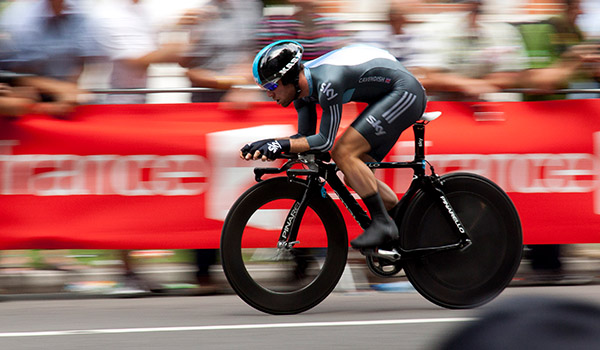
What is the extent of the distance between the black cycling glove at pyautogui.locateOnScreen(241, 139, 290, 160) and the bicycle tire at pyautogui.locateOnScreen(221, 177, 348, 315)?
0.31 metres

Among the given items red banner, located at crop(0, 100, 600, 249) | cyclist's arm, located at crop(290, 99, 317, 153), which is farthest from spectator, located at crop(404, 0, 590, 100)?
cyclist's arm, located at crop(290, 99, 317, 153)

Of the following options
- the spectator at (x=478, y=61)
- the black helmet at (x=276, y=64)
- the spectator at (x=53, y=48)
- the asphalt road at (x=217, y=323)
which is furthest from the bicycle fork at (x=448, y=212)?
the spectator at (x=53, y=48)

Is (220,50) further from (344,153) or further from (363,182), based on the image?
(363,182)

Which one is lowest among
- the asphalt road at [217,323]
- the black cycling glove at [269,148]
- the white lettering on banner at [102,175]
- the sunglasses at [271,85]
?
the asphalt road at [217,323]

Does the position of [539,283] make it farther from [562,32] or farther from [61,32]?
[61,32]

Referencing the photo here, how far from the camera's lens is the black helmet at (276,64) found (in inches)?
207

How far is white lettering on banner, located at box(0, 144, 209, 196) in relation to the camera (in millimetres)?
6836

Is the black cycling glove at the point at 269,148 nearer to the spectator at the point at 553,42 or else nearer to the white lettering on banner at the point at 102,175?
the white lettering on banner at the point at 102,175

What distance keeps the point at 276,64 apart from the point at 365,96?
656 mm

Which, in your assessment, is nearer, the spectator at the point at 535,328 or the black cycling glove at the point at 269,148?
the spectator at the point at 535,328

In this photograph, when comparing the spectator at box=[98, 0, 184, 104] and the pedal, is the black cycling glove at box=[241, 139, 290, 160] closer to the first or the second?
the pedal

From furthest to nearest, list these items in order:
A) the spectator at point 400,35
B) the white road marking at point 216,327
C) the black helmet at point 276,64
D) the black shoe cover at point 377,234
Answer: the spectator at point 400,35 → the black shoe cover at point 377,234 → the black helmet at point 276,64 → the white road marking at point 216,327

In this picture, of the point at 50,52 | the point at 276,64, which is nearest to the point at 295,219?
the point at 276,64

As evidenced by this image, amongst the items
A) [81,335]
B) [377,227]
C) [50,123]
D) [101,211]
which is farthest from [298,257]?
[50,123]
